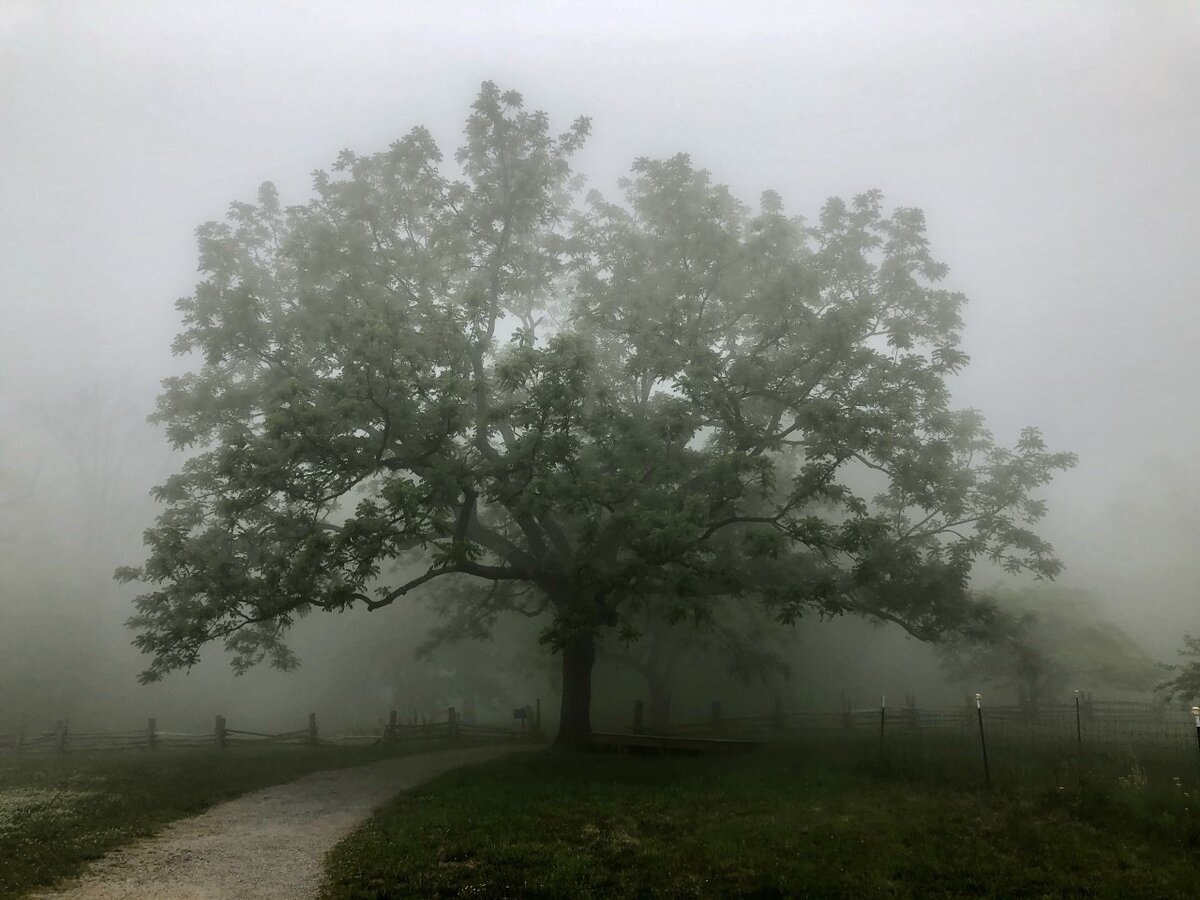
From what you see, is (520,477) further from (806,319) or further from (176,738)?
(176,738)

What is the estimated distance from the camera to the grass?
7.99 m

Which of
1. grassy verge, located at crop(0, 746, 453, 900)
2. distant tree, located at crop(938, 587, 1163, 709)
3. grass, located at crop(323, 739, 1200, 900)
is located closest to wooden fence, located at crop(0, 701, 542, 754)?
grassy verge, located at crop(0, 746, 453, 900)

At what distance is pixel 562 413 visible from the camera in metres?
16.2

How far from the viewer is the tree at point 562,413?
16062 millimetres

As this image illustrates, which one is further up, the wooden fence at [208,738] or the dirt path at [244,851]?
the dirt path at [244,851]

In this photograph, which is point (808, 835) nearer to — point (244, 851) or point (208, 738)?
point (244, 851)

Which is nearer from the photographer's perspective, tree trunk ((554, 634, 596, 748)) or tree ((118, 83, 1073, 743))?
tree ((118, 83, 1073, 743))

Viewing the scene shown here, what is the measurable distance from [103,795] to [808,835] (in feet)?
38.5

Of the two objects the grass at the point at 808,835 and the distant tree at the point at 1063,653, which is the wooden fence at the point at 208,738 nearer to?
the grass at the point at 808,835

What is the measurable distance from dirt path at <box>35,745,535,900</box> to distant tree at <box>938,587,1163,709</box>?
81.3 ft

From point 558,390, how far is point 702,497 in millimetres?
3920

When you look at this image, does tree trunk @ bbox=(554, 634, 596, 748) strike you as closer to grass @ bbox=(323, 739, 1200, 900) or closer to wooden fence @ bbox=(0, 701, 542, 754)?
grass @ bbox=(323, 739, 1200, 900)

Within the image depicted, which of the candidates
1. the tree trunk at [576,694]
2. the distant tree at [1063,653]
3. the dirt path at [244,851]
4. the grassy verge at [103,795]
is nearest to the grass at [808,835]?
the dirt path at [244,851]

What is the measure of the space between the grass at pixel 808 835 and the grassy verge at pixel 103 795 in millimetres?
3239
